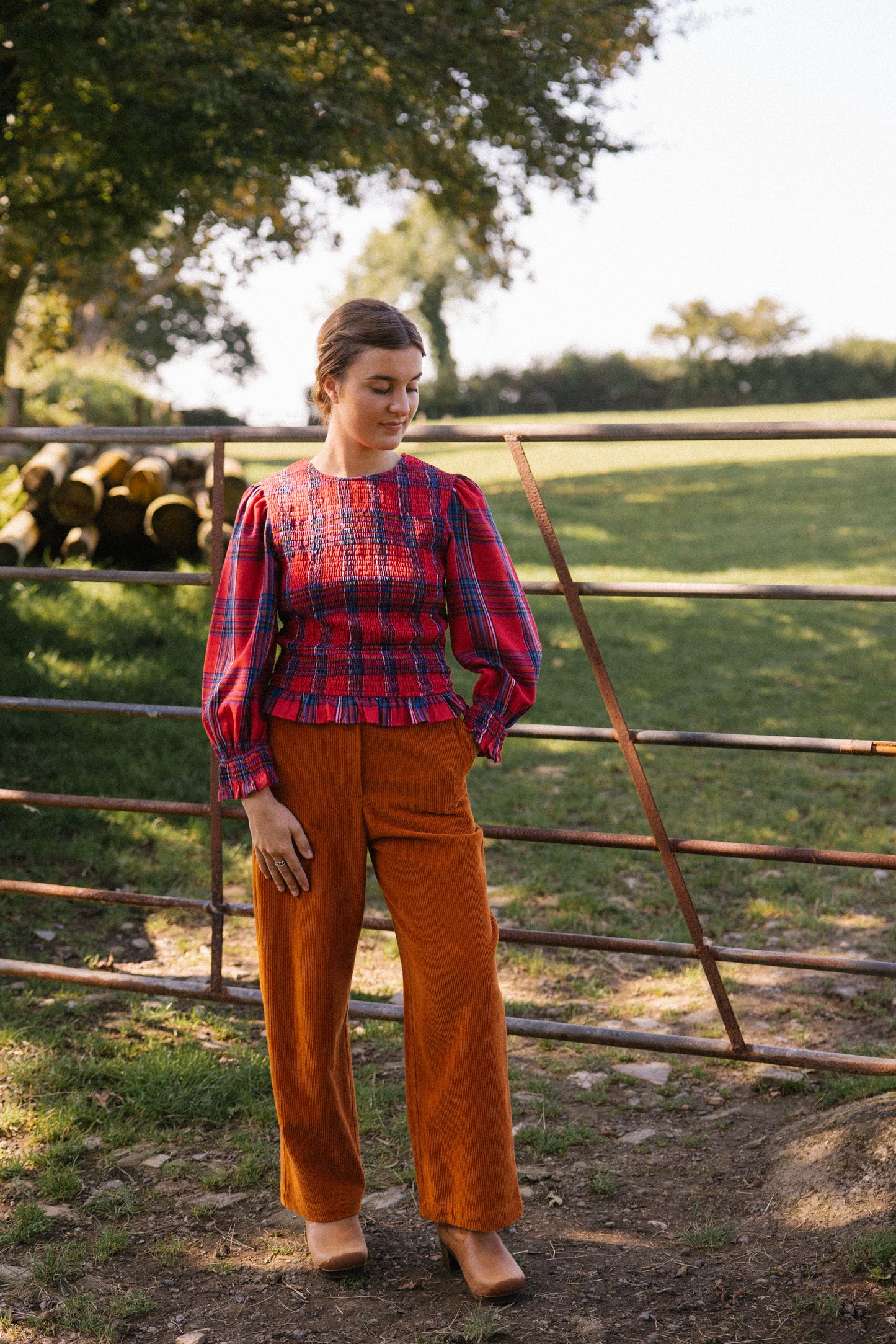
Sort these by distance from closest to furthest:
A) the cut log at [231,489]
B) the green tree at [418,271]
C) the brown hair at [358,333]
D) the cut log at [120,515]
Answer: the brown hair at [358,333] → the cut log at [231,489] → the cut log at [120,515] → the green tree at [418,271]

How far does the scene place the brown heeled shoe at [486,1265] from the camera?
98.3 inches

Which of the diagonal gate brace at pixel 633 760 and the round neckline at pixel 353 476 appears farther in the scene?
the diagonal gate brace at pixel 633 760

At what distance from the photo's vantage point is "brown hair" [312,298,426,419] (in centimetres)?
230

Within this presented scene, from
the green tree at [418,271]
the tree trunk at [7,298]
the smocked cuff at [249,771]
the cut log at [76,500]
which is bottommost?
the smocked cuff at [249,771]

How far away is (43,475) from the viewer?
902cm

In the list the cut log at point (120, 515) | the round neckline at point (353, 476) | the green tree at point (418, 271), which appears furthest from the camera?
the green tree at point (418, 271)

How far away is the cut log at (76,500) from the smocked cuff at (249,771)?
708cm

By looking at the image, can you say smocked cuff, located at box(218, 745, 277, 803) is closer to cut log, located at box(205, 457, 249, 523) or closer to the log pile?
cut log, located at box(205, 457, 249, 523)

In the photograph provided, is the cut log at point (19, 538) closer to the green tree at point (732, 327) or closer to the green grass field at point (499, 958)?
the green grass field at point (499, 958)

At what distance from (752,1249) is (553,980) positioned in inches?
73.2

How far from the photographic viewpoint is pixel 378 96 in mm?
8023

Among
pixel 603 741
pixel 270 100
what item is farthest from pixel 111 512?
pixel 603 741

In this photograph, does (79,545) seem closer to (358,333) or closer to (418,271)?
(358,333)

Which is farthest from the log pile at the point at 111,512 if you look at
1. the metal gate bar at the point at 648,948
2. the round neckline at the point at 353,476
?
the round neckline at the point at 353,476
